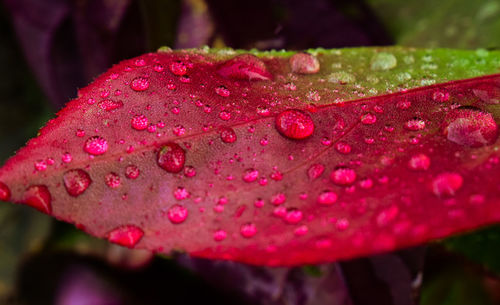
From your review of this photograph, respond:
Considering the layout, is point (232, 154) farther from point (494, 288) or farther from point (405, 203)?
point (494, 288)

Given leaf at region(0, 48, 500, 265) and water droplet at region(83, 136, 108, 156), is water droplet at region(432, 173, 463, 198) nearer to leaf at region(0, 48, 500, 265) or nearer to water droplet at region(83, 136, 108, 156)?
leaf at region(0, 48, 500, 265)

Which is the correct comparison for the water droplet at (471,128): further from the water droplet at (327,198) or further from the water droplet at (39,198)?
the water droplet at (39,198)

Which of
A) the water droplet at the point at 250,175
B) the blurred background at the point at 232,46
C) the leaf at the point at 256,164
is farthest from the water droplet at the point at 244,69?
the blurred background at the point at 232,46

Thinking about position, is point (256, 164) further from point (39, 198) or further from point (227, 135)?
point (39, 198)

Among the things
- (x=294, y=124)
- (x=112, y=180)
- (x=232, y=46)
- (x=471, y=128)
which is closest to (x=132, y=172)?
(x=112, y=180)

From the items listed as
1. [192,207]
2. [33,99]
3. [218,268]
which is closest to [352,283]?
[218,268]

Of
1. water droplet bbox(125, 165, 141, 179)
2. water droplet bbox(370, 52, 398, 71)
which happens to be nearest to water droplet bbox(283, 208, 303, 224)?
water droplet bbox(125, 165, 141, 179)
